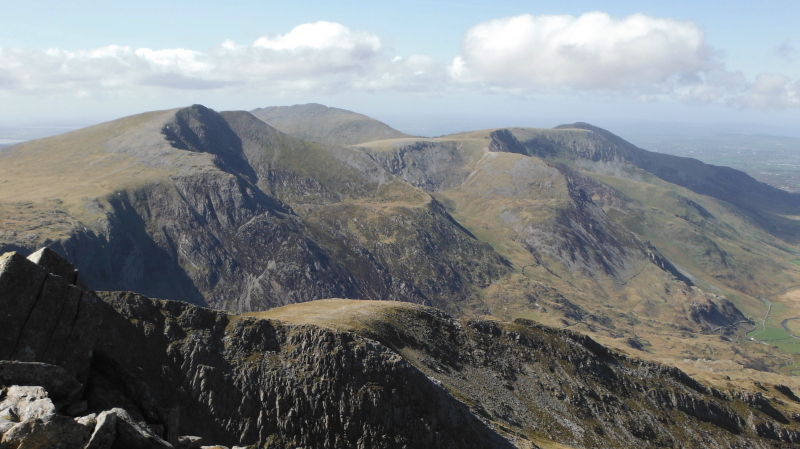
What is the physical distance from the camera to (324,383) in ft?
236

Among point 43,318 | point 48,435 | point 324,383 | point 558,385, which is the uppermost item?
point 43,318

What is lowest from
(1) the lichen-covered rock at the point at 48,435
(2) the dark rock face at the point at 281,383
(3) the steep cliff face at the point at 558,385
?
(3) the steep cliff face at the point at 558,385

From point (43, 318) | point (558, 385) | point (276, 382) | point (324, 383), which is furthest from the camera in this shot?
point (558, 385)

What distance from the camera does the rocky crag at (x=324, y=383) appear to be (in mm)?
27531

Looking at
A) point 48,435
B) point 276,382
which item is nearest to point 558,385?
point 276,382

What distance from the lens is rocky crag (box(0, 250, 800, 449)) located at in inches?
1084

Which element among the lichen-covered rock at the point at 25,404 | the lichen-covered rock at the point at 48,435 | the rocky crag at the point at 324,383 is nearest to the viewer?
the lichen-covered rock at the point at 48,435

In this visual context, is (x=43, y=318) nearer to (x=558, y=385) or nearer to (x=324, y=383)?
(x=324, y=383)

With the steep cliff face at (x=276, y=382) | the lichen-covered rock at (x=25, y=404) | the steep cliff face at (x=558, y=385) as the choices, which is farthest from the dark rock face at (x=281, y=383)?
the lichen-covered rock at (x=25, y=404)

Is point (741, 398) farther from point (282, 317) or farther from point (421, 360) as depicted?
point (282, 317)

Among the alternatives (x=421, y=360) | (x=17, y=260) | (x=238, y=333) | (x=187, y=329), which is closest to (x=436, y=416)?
(x=421, y=360)

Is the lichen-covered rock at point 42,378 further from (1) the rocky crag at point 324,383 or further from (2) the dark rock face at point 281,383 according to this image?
(2) the dark rock face at point 281,383

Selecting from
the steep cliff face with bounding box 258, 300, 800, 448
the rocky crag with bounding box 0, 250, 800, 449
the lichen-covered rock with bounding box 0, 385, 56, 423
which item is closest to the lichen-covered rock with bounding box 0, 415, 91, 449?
the rocky crag with bounding box 0, 250, 800, 449

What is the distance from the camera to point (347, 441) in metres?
68.4
